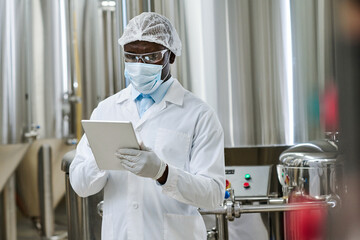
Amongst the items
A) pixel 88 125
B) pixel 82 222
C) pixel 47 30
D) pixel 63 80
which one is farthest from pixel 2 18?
pixel 88 125

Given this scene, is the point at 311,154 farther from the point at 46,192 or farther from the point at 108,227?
the point at 46,192

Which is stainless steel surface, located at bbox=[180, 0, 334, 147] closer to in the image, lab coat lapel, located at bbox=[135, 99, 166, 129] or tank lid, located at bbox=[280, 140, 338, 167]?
tank lid, located at bbox=[280, 140, 338, 167]

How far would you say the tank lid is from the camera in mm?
1802

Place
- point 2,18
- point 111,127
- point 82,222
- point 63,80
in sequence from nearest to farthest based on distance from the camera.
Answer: point 111,127, point 82,222, point 2,18, point 63,80

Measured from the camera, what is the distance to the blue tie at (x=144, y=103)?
1571mm

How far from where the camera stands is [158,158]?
1.33 meters

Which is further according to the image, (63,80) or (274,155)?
(63,80)

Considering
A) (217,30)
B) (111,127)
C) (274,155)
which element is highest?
(217,30)

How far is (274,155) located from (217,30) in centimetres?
48

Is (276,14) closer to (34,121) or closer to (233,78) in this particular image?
(233,78)

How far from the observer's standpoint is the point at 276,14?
194cm

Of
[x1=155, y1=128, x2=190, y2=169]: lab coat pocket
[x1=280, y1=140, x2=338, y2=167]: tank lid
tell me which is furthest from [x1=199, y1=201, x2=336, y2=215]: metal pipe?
[x1=155, y1=128, x2=190, y2=169]: lab coat pocket

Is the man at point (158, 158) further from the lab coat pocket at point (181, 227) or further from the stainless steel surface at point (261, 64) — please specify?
the stainless steel surface at point (261, 64)

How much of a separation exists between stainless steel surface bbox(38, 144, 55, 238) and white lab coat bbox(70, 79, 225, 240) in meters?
2.24
